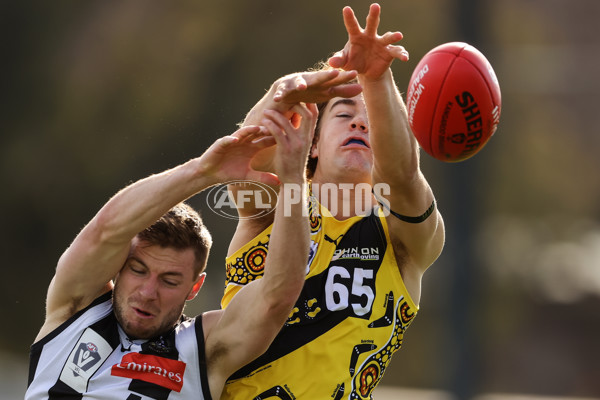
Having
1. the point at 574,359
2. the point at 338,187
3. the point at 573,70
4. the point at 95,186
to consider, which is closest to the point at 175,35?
the point at 95,186

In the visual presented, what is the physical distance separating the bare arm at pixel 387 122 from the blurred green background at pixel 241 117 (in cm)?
791

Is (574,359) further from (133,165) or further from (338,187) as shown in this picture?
(338,187)

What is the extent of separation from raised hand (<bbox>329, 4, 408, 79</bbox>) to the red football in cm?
20

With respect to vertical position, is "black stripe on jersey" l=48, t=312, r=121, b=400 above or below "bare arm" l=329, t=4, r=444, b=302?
below

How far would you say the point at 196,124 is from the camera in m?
14.6

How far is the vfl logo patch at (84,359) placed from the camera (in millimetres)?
4129

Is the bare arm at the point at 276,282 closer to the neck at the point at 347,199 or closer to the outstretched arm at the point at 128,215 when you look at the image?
the outstretched arm at the point at 128,215

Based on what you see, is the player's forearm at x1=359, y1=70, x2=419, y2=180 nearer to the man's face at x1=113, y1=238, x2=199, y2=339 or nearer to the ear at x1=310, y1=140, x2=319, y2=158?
the ear at x1=310, y1=140, x2=319, y2=158

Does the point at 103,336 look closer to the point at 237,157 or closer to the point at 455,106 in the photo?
the point at 237,157

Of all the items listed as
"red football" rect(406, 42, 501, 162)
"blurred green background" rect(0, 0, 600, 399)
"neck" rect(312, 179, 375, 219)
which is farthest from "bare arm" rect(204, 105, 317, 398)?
"blurred green background" rect(0, 0, 600, 399)

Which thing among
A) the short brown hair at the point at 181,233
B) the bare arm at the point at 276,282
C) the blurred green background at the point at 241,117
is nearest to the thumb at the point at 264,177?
the bare arm at the point at 276,282

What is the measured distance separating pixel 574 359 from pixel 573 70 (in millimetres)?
3890

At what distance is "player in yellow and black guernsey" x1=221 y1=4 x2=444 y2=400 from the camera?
4.00 meters

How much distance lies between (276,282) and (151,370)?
2.52ft
